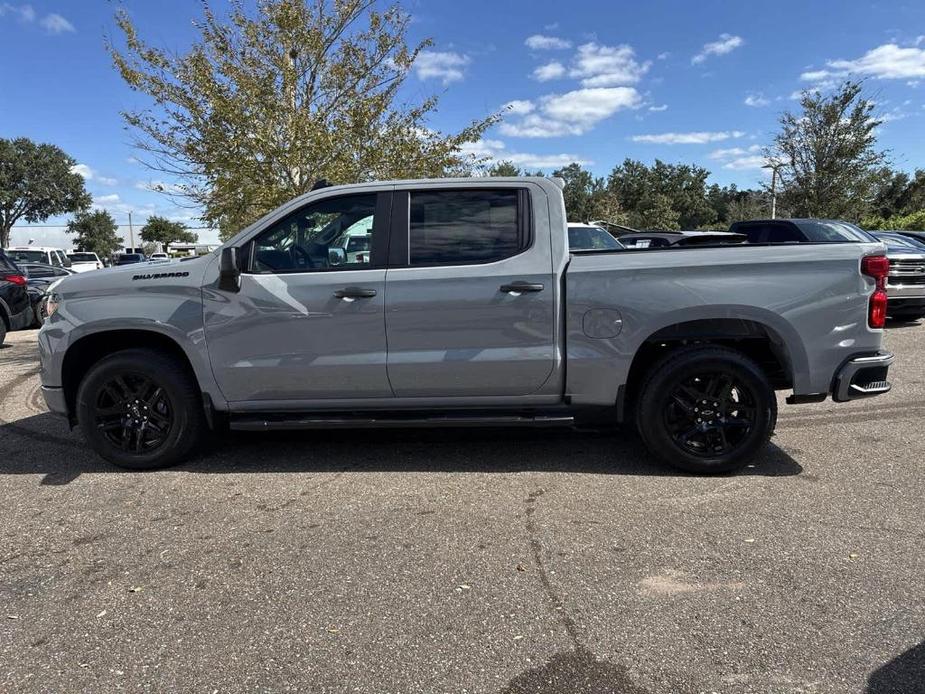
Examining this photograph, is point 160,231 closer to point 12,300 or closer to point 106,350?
point 12,300

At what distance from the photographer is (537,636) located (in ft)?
8.68

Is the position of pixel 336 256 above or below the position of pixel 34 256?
below

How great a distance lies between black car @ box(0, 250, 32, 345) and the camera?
10875 mm

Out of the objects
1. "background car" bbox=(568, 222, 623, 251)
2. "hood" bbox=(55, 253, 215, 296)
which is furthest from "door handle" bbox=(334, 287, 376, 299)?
"background car" bbox=(568, 222, 623, 251)

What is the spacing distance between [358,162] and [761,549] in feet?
22.6

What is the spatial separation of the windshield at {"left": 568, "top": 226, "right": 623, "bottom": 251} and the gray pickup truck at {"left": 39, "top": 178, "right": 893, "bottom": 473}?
7947 millimetres

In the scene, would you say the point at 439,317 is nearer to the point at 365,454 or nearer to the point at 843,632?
the point at 365,454

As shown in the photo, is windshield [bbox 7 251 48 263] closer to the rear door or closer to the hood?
the hood

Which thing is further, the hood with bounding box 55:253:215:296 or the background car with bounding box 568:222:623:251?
the background car with bounding box 568:222:623:251

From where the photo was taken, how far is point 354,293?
14.0 ft

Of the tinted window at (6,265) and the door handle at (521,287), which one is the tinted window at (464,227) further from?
the tinted window at (6,265)

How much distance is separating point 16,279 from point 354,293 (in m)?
9.98

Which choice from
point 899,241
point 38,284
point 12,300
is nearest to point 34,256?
point 38,284

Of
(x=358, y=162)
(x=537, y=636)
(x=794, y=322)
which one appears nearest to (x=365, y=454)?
(x=537, y=636)
